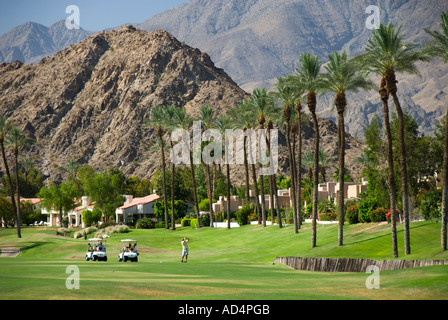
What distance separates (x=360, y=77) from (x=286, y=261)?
17.6 metres

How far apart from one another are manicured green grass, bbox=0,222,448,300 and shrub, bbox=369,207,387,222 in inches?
60.3

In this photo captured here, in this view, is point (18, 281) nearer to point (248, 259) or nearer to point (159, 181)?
point (248, 259)

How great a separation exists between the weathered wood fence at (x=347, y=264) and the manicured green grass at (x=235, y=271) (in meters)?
1.22

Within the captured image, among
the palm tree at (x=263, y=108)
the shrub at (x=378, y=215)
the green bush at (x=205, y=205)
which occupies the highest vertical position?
the palm tree at (x=263, y=108)

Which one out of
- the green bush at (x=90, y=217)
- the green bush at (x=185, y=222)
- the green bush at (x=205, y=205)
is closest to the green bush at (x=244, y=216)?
the green bush at (x=185, y=222)

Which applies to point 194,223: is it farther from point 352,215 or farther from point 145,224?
point 352,215

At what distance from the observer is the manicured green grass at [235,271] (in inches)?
851

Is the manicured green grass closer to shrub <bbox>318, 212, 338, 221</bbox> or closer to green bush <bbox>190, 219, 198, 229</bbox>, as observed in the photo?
shrub <bbox>318, 212, 338, 221</bbox>

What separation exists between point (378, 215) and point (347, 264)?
21.9 meters

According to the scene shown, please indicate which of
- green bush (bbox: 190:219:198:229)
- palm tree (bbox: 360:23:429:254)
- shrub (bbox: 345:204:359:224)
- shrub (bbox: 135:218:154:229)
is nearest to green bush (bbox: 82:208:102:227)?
Answer: shrub (bbox: 135:218:154:229)

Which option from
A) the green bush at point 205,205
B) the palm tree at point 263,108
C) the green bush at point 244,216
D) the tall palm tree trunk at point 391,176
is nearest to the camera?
the tall palm tree trunk at point 391,176

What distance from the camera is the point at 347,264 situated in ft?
128

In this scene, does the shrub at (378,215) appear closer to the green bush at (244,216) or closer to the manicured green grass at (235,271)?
the manicured green grass at (235,271)
